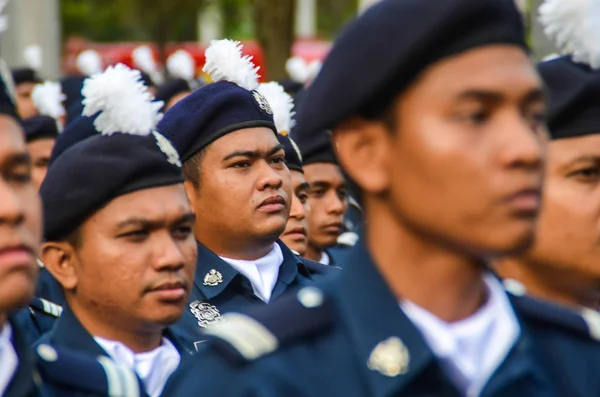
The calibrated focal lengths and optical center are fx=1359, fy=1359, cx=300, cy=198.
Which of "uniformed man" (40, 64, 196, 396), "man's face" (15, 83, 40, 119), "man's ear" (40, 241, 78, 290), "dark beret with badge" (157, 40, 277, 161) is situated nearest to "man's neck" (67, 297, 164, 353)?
"uniformed man" (40, 64, 196, 396)

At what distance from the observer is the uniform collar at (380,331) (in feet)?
9.23

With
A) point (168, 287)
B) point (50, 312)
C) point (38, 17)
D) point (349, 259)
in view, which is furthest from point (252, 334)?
point (38, 17)

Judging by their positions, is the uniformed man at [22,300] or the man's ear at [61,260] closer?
the uniformed man at [22,300]

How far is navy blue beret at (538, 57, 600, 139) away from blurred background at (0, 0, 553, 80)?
1.00 m

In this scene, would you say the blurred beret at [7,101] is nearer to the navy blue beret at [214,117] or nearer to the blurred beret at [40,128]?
the navy blue beret at [214,117]

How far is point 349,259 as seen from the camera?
3.04 meters

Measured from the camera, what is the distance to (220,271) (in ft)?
19.6

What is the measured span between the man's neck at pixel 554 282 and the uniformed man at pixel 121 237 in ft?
3.71

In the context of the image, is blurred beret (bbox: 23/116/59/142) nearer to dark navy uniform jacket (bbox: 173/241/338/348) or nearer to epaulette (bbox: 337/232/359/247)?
epaulette (bbox: 337/232/359/247)

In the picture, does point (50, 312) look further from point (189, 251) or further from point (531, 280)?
point (531, 280)

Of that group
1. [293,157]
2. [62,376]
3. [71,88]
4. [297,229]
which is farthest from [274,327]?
[71,88]

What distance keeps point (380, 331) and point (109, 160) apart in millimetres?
2188

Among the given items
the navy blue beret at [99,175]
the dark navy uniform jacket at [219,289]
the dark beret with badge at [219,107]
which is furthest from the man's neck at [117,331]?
the dark beret with badge at [219,107]

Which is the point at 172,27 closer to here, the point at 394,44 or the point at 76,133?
the point at 76,133
